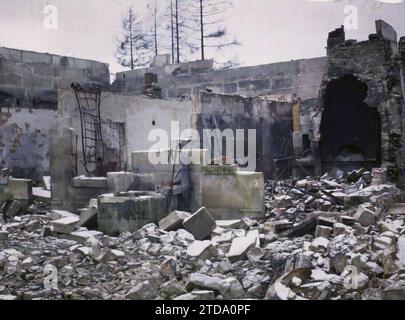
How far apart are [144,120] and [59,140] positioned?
4.82 meters

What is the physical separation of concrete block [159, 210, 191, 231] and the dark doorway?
314 inches

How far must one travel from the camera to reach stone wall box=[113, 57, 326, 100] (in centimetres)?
1803

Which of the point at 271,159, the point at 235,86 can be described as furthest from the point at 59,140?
the point at 235,86

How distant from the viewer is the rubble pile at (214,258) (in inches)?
157

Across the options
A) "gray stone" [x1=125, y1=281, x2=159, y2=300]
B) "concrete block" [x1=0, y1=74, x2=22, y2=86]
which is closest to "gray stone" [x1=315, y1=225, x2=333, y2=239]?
"gray stone" [x1=125, y1=281, x2=159, y2=300]

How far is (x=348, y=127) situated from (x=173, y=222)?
340 inches

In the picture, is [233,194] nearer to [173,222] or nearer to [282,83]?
[173,222]

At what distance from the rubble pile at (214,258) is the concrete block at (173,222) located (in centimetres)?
1

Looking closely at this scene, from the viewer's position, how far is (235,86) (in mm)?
19734

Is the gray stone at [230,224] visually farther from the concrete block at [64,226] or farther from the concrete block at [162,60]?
the concrete block at [162,60]
